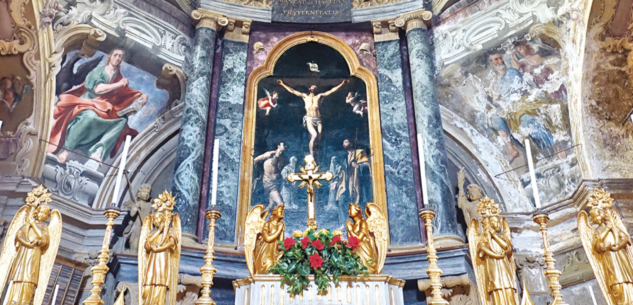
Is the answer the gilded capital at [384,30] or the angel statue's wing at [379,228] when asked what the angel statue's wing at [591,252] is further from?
the gilded capital at [384,30]

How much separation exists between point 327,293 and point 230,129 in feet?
15.1

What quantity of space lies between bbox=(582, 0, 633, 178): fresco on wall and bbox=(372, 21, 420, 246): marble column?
8.81 ft

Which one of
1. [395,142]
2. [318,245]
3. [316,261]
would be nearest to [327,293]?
[316,261]

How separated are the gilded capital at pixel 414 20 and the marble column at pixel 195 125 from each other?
10.2 feet

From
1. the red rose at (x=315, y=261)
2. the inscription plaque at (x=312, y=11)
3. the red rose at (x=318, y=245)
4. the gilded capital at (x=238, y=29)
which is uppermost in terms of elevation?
the inscription plaque at (x=312, y=11)

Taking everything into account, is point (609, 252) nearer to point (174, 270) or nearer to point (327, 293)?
point (327, 293)

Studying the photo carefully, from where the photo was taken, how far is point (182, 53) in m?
9.63

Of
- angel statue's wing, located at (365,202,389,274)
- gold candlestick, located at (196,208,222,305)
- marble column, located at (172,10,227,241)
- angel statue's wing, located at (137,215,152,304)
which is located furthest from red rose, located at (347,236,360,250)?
marble column, located at (172,10,227,241)

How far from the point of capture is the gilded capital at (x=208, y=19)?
948 cm

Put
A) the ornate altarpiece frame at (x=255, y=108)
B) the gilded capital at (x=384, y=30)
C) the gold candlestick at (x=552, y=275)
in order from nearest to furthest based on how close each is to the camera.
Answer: the gold candlestick at (x=552, y=275)
the ornate altarpiece frame at (x=255, y=108)
the gilded capital at (x=384, y=30)

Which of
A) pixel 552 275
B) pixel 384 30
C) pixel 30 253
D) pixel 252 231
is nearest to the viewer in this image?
pixel 552 275

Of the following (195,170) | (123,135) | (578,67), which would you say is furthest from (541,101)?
(123,135)

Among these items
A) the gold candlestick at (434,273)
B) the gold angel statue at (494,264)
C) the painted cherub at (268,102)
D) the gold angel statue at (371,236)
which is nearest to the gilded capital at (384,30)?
the painted cherub at (268,102)

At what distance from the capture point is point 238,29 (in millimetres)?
9867
